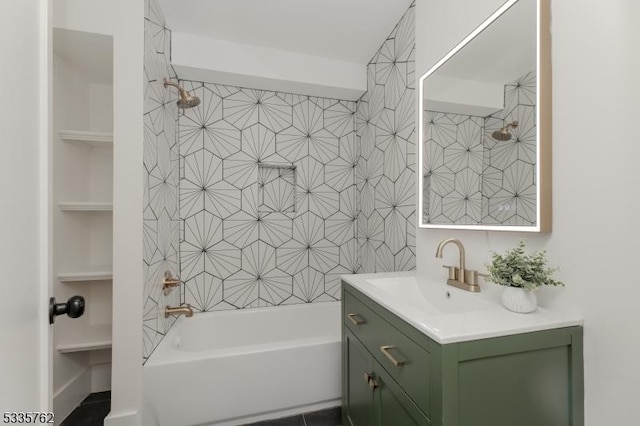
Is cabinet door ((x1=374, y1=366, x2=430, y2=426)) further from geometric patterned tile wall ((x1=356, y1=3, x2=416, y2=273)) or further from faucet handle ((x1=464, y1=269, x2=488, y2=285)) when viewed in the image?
geometric patterned tile wall ((x1=356, y1=3, x2=416, y2=273))

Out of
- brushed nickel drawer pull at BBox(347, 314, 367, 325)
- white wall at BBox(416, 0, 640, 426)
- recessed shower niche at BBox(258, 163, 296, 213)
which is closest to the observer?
white wall at BBox(416, 0, 640, 426)

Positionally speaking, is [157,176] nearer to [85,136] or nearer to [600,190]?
[85,136]

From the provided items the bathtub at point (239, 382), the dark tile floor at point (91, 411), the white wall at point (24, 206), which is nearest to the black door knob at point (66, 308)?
the white wall at point (24, 206)

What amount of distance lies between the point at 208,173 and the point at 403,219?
160cm

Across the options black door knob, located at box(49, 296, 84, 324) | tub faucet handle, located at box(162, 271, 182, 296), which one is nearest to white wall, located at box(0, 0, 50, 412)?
black door knob, located at box(49, 296, 84, 324)

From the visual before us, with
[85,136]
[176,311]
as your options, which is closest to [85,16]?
[85,136]

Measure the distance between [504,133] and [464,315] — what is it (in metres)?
0.73

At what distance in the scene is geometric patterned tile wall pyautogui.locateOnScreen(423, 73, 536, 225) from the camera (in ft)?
3.18

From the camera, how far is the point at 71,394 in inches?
65.8

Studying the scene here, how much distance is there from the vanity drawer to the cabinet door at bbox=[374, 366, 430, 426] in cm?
3

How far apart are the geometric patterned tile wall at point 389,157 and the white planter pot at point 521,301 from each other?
772 mm

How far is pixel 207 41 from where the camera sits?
204cm

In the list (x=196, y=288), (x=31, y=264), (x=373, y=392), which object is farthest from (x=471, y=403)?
(x=196, y=288)

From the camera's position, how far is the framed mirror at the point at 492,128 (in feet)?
3.01
